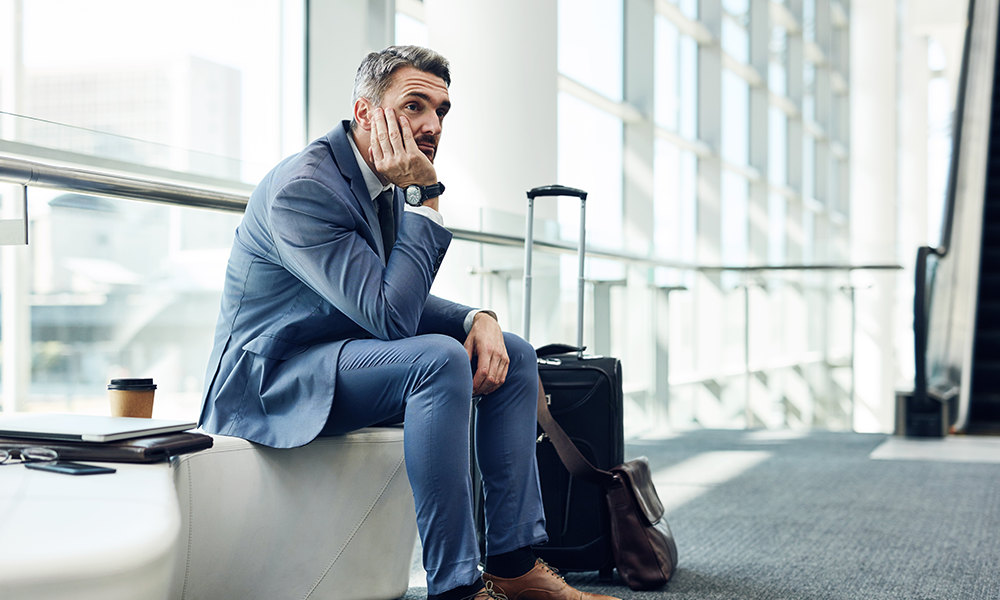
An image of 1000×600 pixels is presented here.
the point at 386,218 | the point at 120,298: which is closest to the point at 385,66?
the point at 386,218

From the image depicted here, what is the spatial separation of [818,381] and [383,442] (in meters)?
6.04

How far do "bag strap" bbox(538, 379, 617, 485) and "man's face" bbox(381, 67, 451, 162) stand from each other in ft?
1.99

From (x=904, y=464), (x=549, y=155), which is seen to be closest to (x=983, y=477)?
(x=904, y=464)

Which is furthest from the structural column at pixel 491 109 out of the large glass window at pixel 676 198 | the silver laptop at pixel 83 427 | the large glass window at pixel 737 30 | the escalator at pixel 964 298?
the large glass window at pixel 737 30

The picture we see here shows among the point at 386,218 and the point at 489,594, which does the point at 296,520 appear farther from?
the point at 386,218

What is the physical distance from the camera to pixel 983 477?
12.0 ft

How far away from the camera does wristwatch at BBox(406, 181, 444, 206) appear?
1753mm

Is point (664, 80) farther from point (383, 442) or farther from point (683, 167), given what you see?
point (383, 442)

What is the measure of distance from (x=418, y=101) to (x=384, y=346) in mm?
512

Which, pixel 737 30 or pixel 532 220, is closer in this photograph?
pixel 532 220

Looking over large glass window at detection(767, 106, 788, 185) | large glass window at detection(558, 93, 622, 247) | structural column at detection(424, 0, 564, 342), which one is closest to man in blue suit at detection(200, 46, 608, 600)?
structural column at detection(424, 0, 564, 342)

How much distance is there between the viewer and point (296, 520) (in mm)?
1641

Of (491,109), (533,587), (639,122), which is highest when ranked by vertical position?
(639,122)

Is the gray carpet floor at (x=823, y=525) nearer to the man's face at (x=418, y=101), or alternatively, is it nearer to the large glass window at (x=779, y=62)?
the man's face at (x=418, y=101)
